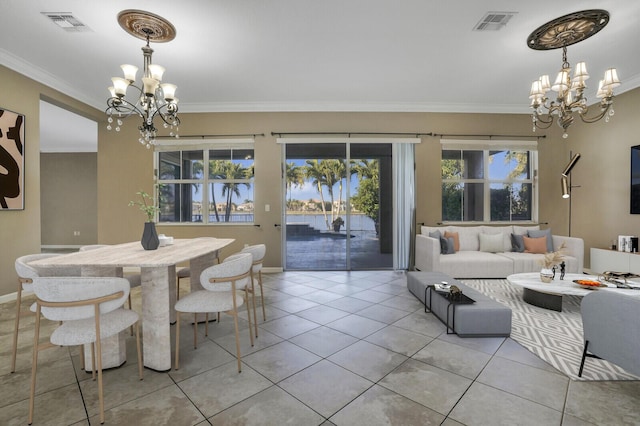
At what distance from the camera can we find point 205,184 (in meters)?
5.45

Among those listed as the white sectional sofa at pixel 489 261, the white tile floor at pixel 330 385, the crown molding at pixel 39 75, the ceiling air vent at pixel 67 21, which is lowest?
the white tile floor at pixel 330 385

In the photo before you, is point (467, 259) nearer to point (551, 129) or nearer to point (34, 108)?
point (551, 129)

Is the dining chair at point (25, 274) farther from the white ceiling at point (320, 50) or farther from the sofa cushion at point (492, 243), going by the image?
the sofa cushion at point (492, 243)

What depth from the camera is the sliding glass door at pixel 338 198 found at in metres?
6.33

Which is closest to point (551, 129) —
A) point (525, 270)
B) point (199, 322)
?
point (525, 270)

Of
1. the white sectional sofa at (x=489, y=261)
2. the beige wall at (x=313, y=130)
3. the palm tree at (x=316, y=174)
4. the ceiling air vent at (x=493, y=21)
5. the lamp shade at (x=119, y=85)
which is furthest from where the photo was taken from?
the palm tree at (x=316, y=174)

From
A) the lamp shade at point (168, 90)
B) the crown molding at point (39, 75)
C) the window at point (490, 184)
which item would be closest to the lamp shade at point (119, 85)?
the lamp shade at point (168, 90)

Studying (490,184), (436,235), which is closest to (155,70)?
(436,235)

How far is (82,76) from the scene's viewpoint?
163 inches

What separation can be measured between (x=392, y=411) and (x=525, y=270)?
402 cm

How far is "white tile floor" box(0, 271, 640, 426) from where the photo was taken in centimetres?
161

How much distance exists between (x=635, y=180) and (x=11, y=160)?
350 inches

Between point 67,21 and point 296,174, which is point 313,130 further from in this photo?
point 67,21

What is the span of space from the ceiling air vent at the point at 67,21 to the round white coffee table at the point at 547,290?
5.54 meters
